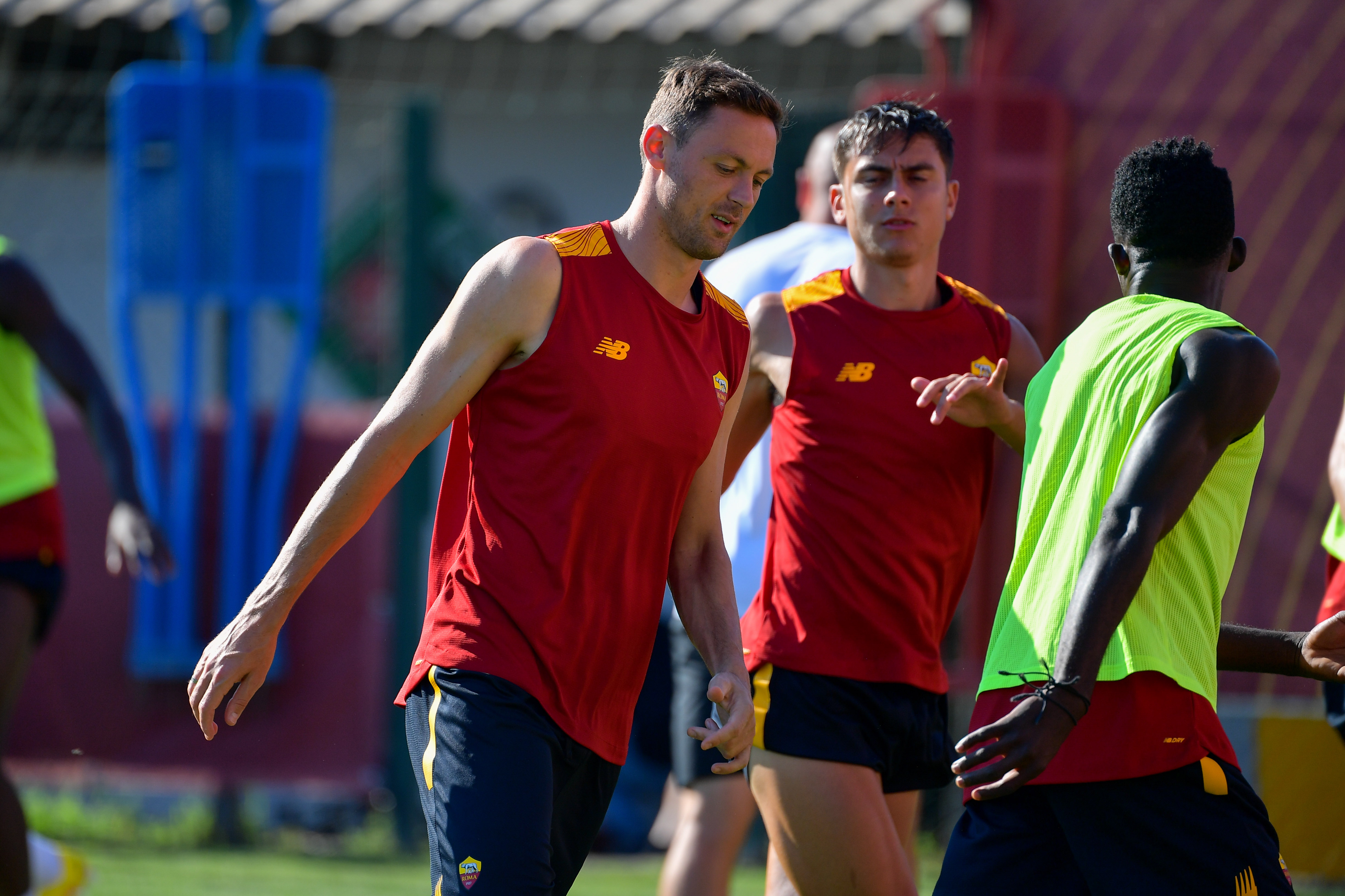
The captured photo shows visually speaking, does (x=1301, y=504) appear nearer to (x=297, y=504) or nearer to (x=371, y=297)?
(x=297, y=504)

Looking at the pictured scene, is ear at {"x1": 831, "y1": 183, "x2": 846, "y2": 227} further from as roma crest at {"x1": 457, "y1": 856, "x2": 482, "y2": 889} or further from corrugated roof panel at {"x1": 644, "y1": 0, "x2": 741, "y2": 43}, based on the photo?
corrugated roof panel at {"x1": 644, "y1": 0, "x2": 741, "y2": 43}

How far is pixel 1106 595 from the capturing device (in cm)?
262

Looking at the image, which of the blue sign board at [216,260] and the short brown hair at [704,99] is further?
the blue sign board at [216,260]

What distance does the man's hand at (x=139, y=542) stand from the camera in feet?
15.8

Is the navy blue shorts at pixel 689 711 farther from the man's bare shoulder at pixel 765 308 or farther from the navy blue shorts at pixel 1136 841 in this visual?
the navy blue shorts at pixel 1136 841

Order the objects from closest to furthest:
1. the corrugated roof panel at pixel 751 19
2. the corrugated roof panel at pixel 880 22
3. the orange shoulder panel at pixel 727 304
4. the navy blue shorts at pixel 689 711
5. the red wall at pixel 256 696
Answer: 1. the orange shoulder panel at pixel 727 304
2. the navy blue shorts at pixel 689 711
3. the red wall at pixel 256 696
4. the corrugated roof panel at pixel 880 22
5. the corrugated roof panel at pixel 751 19

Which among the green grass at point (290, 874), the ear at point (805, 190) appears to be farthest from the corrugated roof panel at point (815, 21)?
the green grass at point (290, 874)

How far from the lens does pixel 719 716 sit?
320 cm

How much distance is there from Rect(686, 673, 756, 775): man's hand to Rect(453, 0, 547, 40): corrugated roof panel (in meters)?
6.29

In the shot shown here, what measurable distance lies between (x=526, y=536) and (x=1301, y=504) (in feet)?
15.5

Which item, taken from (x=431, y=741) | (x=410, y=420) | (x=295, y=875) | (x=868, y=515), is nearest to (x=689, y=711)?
(x=868, y=515)

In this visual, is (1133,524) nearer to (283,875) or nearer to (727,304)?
(727,304)

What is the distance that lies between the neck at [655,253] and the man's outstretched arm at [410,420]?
0.67 feet

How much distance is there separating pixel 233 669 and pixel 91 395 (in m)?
2.38
